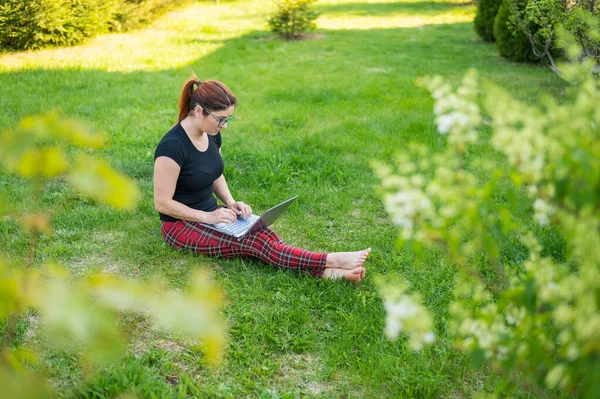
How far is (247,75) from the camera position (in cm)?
897

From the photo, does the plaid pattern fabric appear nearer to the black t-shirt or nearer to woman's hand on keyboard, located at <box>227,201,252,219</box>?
the black t-shirt

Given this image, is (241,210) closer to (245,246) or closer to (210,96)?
(245,246)

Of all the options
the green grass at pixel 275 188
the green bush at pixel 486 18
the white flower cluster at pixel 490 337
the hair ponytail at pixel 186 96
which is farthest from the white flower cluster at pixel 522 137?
the green bush at pixel 486 18

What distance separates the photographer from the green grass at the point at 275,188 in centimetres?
280

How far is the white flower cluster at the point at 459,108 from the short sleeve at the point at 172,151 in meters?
2.37

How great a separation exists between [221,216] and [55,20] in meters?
7.63

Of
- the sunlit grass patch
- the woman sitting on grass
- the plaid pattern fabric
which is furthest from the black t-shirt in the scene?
the sunlit grass patch

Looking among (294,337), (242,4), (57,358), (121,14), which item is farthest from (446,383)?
(242,4)

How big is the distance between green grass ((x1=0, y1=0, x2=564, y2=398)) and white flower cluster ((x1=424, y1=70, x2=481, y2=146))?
1584mm

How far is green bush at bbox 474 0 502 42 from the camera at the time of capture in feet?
38.8

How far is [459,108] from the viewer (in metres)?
1.47

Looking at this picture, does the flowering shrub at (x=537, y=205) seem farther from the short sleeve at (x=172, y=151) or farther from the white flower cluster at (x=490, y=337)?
the short sleeve at (x=172, y=151)

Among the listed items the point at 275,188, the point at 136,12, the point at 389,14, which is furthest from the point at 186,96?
the point at 389,14

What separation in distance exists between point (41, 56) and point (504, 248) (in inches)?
322
